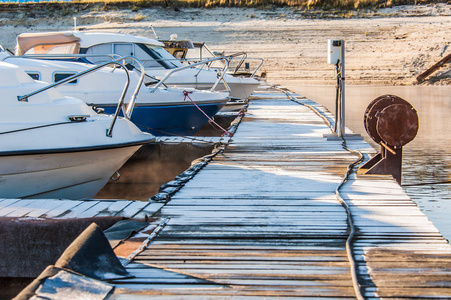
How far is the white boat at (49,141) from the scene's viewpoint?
627cm

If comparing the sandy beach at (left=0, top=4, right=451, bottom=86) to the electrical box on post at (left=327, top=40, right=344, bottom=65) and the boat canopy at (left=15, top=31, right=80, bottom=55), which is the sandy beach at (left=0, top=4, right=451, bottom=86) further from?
the electrical box on post at (left=327, top=40, right=344, bottom=65)

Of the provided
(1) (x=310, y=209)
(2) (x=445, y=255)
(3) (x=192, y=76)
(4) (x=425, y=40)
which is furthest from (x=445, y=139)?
(4) (x=425, y=40)

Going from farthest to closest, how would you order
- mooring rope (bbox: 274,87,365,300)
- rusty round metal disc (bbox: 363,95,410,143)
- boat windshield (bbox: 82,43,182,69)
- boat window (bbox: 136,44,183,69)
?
1. boat window (bbox: 136,44,183,69)
2. boat windshield (bbox: 82,43,182,69)
3. rusty round metal disc (bbox: 363,95,410,143)
4. mooring rope (bbox: 274,87,365,300)

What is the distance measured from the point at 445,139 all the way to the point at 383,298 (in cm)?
1021

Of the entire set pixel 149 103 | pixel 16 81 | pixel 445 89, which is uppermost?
pixel 16 81

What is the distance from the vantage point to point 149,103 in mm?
10391

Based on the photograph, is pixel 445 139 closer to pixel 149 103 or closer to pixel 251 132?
pixel 251 132

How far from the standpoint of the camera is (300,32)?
39.4m

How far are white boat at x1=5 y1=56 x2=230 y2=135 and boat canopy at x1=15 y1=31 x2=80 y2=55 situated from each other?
2547 millimetres

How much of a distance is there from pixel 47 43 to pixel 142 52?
2140 millimetres

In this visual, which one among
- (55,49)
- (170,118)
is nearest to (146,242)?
(170,118)

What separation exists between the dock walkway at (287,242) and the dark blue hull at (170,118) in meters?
3.81

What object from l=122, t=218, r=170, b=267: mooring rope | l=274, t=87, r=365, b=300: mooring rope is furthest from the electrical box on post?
l=122, t=218, r=170, b=267: mooring rope

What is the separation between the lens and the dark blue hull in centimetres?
1038
